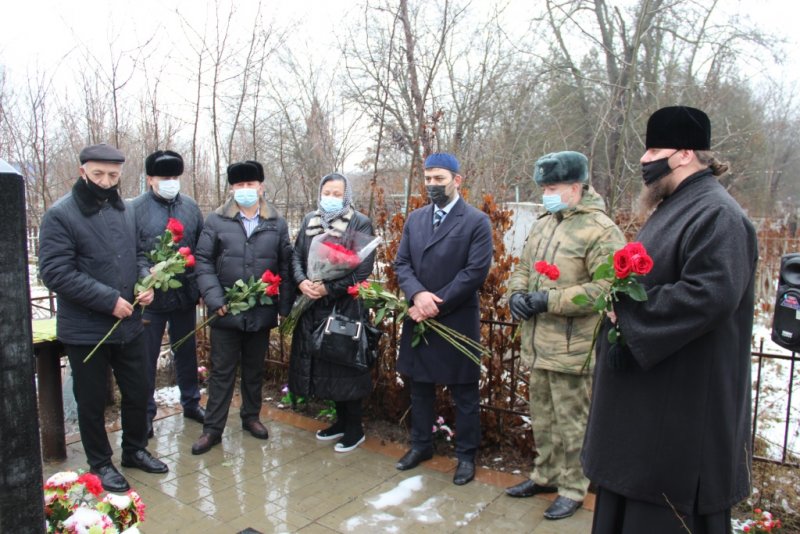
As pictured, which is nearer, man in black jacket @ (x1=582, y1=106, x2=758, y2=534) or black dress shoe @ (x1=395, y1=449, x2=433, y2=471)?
man in black jacket @ (x1=582, y1=106, x2=758, y2=534)

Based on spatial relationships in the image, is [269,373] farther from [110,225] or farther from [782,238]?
[782,238]

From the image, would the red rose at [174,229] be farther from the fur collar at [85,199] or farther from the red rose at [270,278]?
the red rose at [270,278]

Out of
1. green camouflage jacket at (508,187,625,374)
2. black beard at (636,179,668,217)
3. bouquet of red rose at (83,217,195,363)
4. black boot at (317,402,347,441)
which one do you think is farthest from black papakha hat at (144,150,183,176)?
black beard at (636,179,668,217)

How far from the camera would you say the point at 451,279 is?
3963mm

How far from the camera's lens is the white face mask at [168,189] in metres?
4.60

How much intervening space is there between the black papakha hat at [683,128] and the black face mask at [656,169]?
0.19 feet

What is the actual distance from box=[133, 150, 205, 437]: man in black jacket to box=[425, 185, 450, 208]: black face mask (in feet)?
6.50

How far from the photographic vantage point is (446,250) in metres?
3.94

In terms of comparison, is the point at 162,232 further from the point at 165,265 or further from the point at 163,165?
the point at 165,265

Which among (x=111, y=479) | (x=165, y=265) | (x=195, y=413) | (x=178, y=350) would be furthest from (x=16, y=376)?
(x=195, y=413)

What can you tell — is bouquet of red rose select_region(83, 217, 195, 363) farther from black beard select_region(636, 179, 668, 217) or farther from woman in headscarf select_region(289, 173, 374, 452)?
black beard select_region(636, 179, 668, 217)

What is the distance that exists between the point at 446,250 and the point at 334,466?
1.69 metres

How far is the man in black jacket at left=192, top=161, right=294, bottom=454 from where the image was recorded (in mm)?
4453

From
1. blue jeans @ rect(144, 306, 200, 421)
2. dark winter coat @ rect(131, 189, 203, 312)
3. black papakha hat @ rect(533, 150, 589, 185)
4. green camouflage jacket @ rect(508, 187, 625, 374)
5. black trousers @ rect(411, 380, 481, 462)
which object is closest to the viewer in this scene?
green camouflage jacket @ rect(508, 187, 625, 374)
